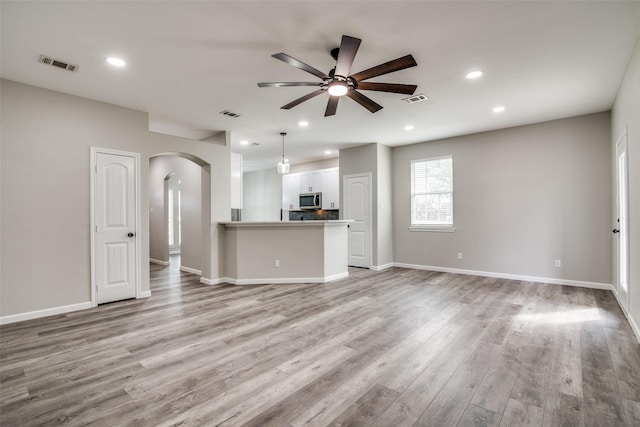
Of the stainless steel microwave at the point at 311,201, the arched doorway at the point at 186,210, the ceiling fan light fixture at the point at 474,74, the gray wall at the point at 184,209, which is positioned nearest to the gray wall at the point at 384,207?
the stainless steel microwave at the point at 311,201

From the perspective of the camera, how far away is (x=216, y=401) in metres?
1.95

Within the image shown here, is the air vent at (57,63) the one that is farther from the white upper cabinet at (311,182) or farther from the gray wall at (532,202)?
the gray wall at (532,202)

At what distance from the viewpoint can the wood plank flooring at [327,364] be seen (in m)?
1.83

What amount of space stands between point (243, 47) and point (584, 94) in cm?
438

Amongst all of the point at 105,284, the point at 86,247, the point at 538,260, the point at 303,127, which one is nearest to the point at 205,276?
the point at 105,284

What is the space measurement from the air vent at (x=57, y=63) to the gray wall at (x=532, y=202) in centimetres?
593

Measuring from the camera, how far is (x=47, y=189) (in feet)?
12.0

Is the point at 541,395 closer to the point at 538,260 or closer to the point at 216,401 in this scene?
the point at 216,401

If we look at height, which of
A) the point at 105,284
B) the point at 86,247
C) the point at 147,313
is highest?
the point at 86,247

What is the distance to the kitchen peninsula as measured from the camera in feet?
17.3

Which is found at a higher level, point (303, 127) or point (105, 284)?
point (303, 127)

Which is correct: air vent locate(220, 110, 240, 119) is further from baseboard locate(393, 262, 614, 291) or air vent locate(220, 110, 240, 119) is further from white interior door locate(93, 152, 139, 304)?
baseboard locate(393, 262, 614, 291)

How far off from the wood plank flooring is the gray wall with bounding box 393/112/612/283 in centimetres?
117

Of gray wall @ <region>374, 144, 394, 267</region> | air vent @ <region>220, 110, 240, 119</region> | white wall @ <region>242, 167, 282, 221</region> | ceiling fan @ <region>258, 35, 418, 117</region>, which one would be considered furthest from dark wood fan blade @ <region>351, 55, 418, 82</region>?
white wall @ <region>242, 167, 282, 221</region>
